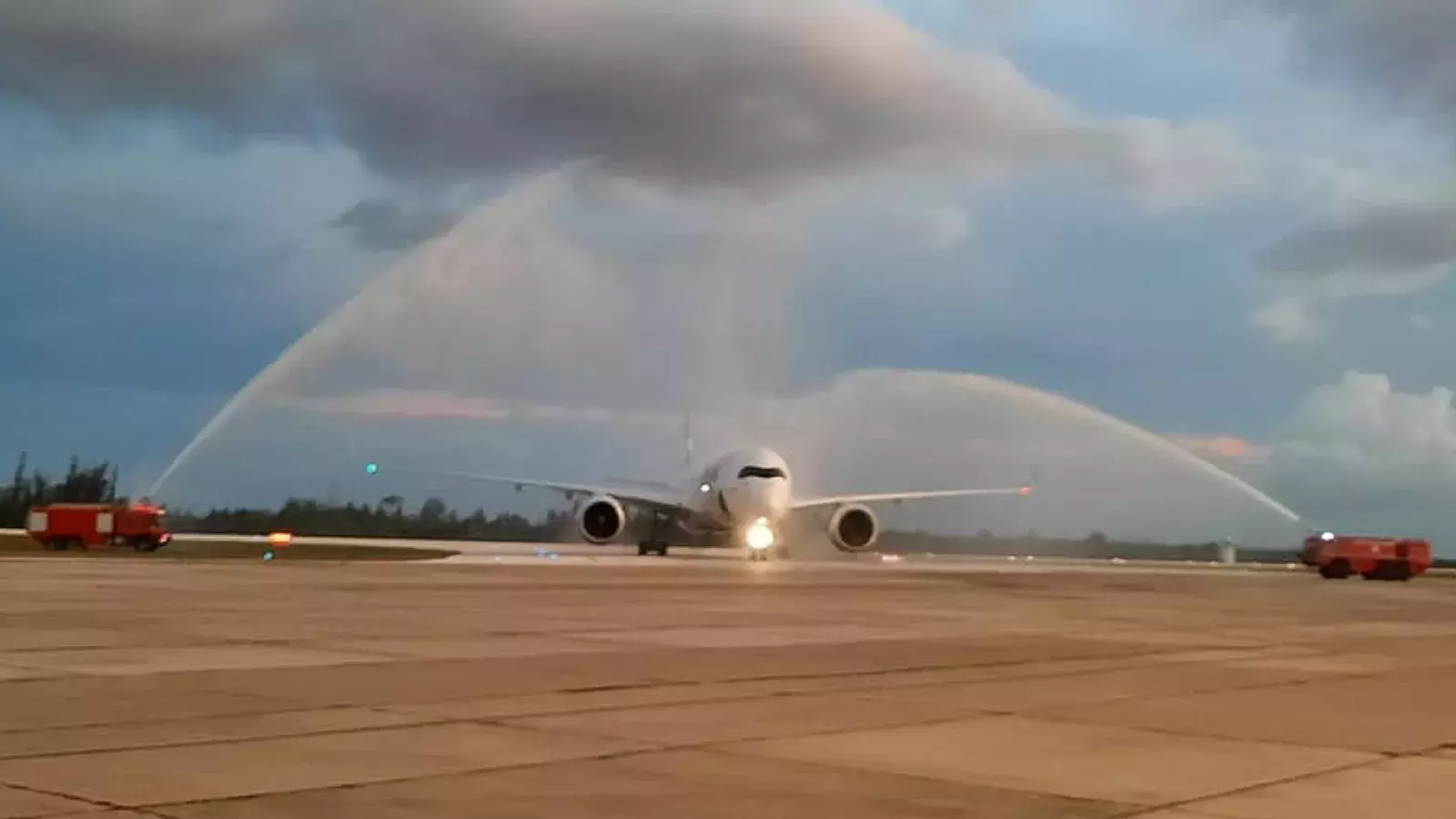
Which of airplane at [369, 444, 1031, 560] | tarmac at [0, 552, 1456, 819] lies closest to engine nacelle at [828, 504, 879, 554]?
airplane at [369, 444, 1031, 560]

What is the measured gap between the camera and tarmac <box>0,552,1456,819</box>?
7605 millimetres

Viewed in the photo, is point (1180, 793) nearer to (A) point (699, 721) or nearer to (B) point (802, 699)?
(A) point (699, 721)

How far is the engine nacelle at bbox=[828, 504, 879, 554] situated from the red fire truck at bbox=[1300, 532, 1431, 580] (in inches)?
745

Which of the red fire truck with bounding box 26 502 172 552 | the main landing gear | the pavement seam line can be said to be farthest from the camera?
the main landing gear

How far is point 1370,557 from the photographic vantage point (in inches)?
2484

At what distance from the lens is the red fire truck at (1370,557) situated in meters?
62.6

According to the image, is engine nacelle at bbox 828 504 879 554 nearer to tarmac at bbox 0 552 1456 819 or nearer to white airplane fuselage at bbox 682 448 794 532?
white airplane fuselage at bbox 682 448 794 532

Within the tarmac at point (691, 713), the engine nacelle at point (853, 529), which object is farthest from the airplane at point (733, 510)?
the tarmac at point (691, 713)

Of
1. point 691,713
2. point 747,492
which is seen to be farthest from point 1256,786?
point 747,492

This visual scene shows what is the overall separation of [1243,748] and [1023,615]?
15.6 metres

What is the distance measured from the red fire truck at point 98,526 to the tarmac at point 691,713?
36.3 metres

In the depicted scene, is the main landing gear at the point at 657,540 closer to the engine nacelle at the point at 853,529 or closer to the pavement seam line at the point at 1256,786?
the engine nacelle at the point at 853,529

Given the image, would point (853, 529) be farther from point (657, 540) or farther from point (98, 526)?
point (98, 526)

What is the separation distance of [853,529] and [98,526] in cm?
3157
